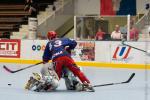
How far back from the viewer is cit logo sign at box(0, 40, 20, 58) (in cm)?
1644

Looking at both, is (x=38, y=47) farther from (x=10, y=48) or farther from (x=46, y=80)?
(x=46, y=80)

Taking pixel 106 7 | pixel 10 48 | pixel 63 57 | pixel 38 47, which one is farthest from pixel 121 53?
pixel 63 57

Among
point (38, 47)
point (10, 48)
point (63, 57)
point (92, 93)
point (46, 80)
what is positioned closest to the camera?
point (92, 93)

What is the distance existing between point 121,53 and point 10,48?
3655 mm

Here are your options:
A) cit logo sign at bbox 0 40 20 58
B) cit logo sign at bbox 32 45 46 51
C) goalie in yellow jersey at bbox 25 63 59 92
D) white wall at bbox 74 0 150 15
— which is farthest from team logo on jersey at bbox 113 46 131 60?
goalie in yellow jersey at bbox 25 63 59 92

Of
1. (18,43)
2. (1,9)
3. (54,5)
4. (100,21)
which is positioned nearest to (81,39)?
(100,21)

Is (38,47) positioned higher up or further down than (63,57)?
further down

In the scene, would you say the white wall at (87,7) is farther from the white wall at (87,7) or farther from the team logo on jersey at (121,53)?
the team logo on jersey at (121,53)

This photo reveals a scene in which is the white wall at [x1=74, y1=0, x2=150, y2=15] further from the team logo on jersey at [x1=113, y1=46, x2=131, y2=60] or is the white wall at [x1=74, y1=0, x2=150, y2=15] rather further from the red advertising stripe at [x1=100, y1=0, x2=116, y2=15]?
the team logo on jersey at [x1=113, y1=46, x2=131, y2=60]

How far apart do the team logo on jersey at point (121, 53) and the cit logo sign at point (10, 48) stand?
3.07 m

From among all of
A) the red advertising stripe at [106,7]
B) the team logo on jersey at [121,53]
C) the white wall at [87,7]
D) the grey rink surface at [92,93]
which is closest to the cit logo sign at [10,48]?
the team logo on jersey at [121,53]

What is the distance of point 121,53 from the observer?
15141 millimetres

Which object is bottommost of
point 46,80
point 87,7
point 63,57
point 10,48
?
point 10,48

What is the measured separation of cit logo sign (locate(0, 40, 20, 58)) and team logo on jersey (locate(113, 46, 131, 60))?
121 inches
